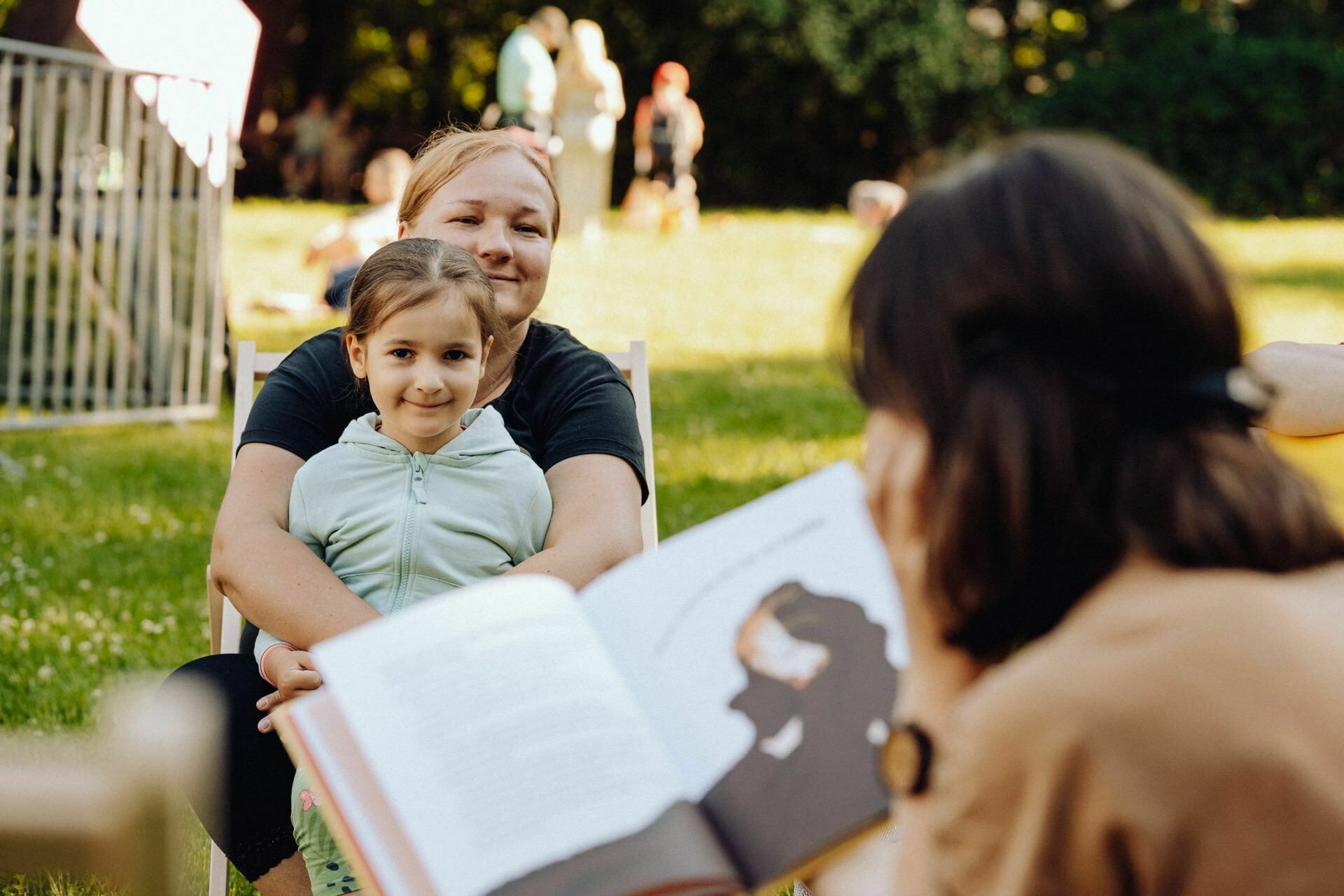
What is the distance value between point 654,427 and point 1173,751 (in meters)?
5.86

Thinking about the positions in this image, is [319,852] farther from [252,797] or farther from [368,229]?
[368,229]

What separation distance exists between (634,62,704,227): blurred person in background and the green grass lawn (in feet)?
4.67

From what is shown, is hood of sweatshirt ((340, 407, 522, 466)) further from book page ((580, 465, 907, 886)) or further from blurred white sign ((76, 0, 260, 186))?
blurred white sign ((76, 0, 260, 186))

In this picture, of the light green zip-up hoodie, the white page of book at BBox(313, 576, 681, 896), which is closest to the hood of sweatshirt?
the light green zip-up hoodie

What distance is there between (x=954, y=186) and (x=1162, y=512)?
315 millimetres

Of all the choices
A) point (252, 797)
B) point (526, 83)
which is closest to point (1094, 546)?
point (252, 797)

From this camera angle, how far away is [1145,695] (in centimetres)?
100

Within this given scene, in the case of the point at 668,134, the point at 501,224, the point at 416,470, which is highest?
the point at 501,224

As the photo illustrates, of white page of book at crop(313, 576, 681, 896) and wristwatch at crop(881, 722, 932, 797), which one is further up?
wristwatch at crop(881, 722, 932, 797)

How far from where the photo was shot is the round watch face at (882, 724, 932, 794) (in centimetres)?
121

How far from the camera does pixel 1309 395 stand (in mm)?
2824

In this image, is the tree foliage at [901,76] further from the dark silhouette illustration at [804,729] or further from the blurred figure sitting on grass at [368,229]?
the dark silhouette illustration at [804,729]

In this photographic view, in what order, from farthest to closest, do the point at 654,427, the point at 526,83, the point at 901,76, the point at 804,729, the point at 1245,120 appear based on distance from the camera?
1. the point at 901,76
2. the point at 1245,120
3. the point at 526,83
4. the point at 654,427
5. the point at 804,729

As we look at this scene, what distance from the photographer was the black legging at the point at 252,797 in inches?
87.4
